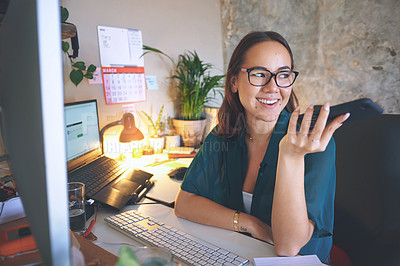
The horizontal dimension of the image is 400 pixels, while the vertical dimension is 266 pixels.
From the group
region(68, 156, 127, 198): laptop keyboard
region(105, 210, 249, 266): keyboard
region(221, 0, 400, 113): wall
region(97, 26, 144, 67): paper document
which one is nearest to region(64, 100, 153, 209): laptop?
region(68, 156, 127, 198): laptop keyboard

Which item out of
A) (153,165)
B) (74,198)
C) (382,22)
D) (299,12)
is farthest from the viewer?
(299,12)

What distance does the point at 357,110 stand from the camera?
0.73 metres

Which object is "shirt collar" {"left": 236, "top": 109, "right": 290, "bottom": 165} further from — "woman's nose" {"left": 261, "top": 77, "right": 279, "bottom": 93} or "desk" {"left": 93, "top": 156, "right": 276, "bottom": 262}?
"desk" {"left": 93, "top": 156, "right": 276, "bottom": 262}

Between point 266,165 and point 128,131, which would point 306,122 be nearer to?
point 266,165

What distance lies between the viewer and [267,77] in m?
1.15

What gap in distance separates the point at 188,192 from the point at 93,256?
0.55m

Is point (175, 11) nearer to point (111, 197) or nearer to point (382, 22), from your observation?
point (382, 22)

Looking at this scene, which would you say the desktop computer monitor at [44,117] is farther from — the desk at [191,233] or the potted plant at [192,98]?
the potted plant at [192,98]

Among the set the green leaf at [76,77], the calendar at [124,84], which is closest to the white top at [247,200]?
the green leaf at [76,77]

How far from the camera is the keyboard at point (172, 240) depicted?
80 cm

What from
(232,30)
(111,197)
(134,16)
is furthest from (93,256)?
(232,30)

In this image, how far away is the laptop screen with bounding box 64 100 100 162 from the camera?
4.59ft

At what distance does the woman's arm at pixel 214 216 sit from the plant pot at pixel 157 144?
0.95 meters

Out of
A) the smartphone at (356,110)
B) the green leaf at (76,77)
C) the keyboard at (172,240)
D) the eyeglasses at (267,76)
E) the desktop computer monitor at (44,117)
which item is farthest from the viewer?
the green leaf at (76,77)
